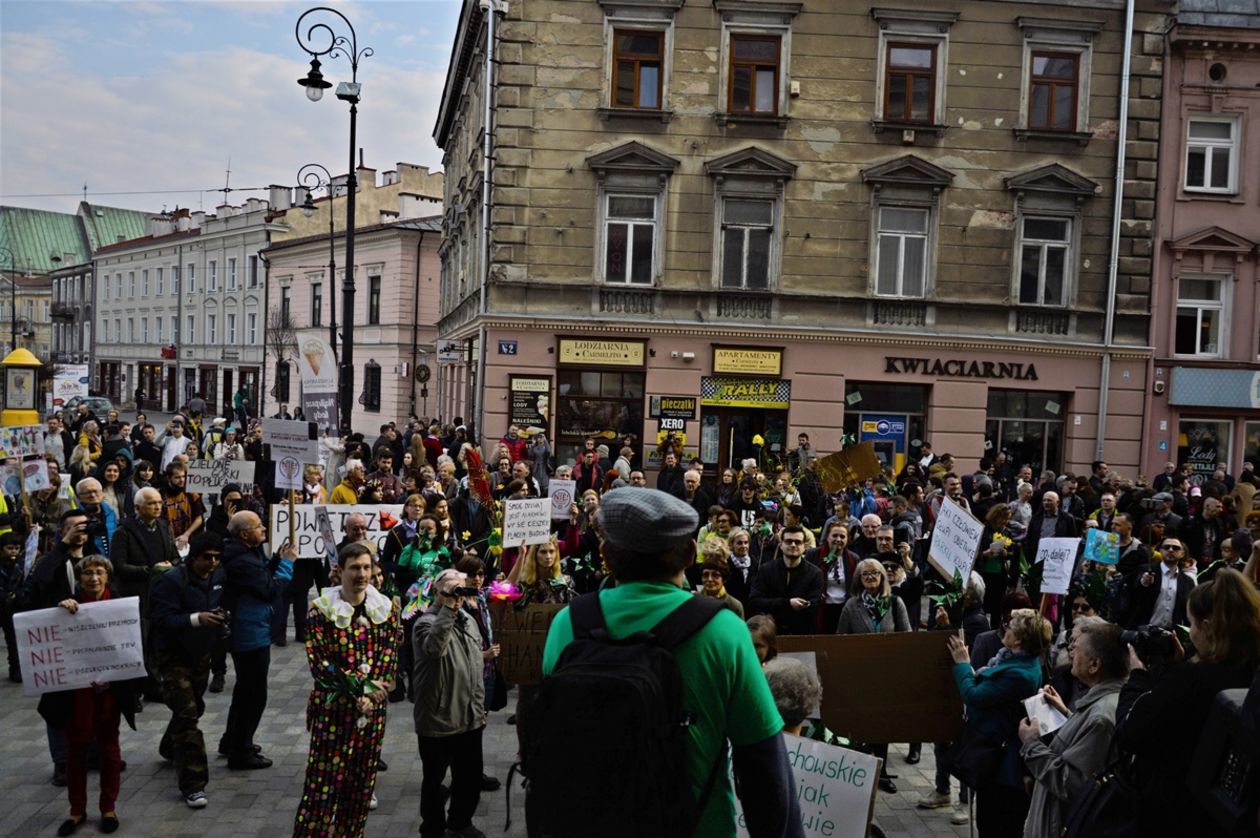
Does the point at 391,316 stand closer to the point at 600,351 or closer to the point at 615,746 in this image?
the point at 600,351

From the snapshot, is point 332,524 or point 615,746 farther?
point 332,524

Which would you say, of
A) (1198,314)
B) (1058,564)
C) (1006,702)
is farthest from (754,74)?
(1006,702)

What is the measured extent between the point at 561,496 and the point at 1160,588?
6547 mm

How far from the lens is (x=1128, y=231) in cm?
2334

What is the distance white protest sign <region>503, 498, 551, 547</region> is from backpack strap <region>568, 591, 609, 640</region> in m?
6.57

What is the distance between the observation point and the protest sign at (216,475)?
41.2 ft

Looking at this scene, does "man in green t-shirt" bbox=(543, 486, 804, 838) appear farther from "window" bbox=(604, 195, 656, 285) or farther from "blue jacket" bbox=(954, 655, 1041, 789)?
"window" bbox=(604, 195, 656, 285)

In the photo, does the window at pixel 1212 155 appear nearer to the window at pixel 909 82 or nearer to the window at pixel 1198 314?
the window at pixel 1198 314

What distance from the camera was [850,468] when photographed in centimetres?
1599

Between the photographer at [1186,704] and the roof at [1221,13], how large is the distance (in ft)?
78.8

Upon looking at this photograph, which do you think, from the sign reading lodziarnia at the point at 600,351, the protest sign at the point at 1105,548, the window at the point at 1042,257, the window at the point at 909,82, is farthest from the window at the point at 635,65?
the protest sign at the point at 1105,548

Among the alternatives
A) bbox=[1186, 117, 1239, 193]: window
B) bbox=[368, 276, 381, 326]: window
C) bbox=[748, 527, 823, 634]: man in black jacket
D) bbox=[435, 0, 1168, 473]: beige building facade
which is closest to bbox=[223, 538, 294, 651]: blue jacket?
bbox=[748, 527, 823, 634]: man in black jacket

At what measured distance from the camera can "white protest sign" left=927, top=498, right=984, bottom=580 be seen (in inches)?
336

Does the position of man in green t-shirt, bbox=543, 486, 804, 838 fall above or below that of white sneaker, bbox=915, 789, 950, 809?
above
